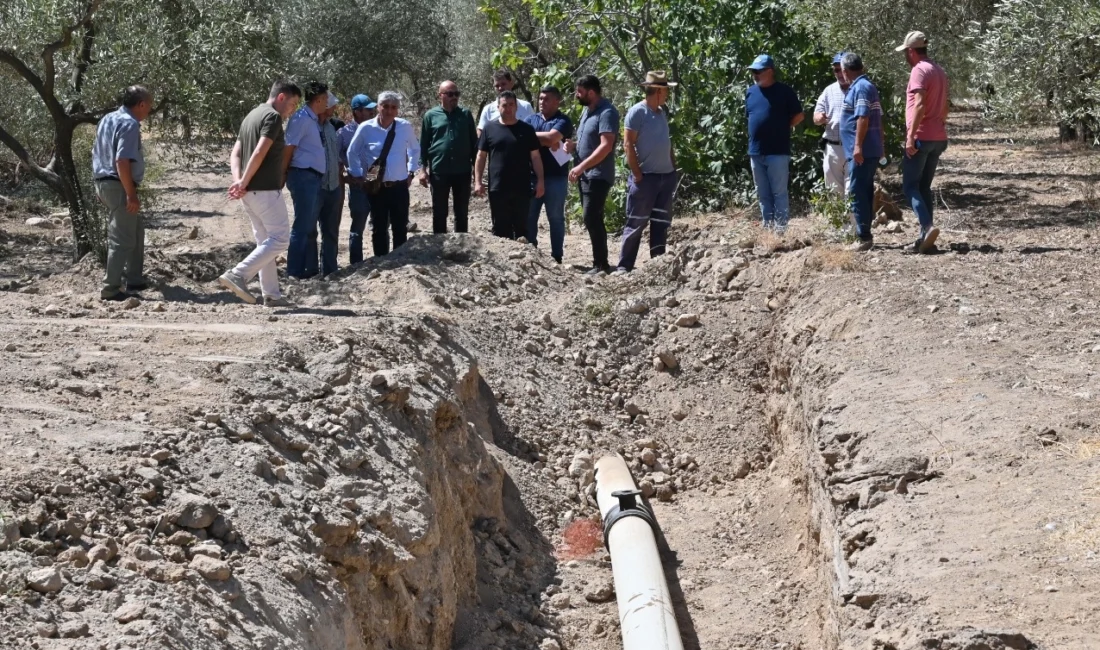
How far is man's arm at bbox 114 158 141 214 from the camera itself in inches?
341

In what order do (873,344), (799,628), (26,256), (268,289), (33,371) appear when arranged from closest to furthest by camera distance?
(33,371) → (799,628) → (873,344) → (268,289) → (26,256)

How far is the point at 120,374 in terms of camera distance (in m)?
6.09

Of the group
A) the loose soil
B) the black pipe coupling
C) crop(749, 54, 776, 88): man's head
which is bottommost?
the black pipe coupling

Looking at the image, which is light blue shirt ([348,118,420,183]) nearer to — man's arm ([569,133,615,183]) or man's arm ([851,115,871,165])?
man's arm ([569,133,615,183])

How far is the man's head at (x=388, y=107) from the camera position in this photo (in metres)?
10.3

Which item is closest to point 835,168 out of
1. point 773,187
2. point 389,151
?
point 773,187

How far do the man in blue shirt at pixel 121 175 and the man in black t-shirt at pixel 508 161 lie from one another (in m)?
2.96

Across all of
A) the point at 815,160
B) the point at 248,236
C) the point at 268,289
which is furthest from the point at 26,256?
the point at 815,160

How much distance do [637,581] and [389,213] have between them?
5.56m

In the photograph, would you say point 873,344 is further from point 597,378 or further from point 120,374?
point 120,374

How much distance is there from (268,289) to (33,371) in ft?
8.80

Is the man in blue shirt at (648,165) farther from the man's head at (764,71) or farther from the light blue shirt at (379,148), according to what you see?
the light blue shirt at (379,148)

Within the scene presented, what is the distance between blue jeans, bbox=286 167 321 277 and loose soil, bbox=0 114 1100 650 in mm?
322

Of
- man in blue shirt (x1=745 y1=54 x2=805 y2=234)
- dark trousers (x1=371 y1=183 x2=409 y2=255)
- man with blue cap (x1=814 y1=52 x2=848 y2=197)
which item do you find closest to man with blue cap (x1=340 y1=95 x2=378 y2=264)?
dark trousers (x1=371 y1=183 x2=409 y2=255)
